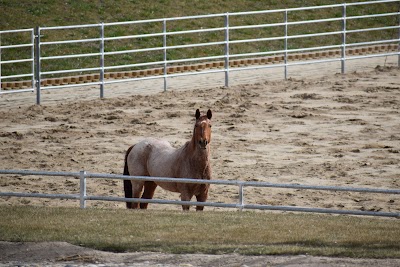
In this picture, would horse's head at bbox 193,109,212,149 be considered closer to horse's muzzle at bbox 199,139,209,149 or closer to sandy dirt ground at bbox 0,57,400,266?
horse's muzzle at bbox 199,139,209,149

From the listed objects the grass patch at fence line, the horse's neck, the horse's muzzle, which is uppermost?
the horse's muzzle

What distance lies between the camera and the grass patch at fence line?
10711mm

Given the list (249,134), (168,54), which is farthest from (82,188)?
(168,54)

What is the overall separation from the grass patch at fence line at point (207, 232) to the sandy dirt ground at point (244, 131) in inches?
105

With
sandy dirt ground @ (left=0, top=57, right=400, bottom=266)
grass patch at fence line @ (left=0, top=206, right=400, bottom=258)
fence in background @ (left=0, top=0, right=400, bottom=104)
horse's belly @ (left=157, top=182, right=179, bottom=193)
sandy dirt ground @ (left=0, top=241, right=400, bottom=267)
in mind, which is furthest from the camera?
fence in background @ (left=0, top=0, right=400, bottom=104)

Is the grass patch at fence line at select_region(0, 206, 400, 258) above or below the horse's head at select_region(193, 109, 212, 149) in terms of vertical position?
below

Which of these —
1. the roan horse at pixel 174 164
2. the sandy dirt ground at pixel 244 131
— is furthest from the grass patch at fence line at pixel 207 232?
the sandy dirt ground at pixel 244 131

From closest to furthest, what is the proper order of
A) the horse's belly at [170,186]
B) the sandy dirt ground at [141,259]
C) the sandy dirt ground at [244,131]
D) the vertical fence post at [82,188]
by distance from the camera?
the sandy dirt ground at [141,259] < the vertical fence post at [82,188] < the horse's belly at [170,186] < the sandy dirt ground at [244,131]

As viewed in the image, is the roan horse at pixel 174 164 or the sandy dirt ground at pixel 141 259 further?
the roan horse at pixel 174 164

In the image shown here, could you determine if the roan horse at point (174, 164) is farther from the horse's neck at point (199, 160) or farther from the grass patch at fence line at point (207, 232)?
the grass patch at fence line at point (207, 232)

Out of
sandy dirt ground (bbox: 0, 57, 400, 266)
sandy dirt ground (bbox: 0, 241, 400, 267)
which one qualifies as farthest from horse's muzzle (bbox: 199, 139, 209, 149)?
sandy dirt ground (bbox: 0, 241, 400, 267)

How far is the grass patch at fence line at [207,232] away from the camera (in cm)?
1071

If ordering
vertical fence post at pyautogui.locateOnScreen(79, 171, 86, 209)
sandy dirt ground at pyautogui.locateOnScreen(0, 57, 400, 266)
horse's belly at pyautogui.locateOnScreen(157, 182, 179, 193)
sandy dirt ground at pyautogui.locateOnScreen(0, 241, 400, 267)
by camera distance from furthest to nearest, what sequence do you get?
sandy dirt ground at pyautogui.locateOnScreen(0, 57, 400, 266)
horse's belly at pyautogui.locateOnScreen(157, 182, 179, 193)
vertical fence post at pyautogui.locateOnScreen(79, 171, 86, 209)
sandy dirt ground at pyautogui.locateOnScreen(0, 241, 400, 267)

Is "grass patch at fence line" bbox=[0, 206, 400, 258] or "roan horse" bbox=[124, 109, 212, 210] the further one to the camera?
"roan horse" bbox=[124, 109, 212, 210]
